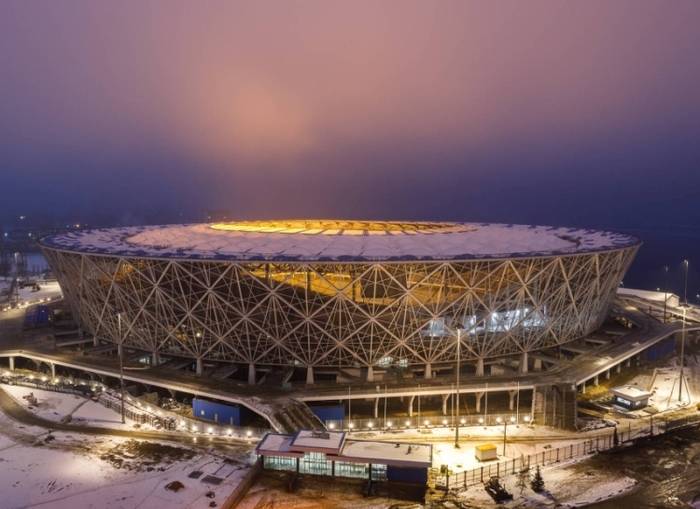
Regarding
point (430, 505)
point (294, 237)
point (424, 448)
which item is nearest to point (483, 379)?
point (424, 448)

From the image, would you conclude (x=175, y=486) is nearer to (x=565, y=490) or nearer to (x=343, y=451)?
(x=343, y=451)

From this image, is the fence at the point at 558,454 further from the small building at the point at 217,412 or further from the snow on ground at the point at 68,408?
the snow on ground at the point at 68,408

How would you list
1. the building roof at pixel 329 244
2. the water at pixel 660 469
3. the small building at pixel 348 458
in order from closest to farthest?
1. the water at pixel 660 469
2. the small building at pixel 348 458
3. the building roof at pixel 329 244

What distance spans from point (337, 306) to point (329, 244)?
873 cm

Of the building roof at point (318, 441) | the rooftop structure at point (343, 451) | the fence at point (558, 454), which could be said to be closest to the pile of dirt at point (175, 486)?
the rooftop structure at point (343, 451)

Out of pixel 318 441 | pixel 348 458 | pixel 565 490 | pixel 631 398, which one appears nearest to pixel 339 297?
pixel 318 441

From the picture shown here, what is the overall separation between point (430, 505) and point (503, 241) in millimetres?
34379

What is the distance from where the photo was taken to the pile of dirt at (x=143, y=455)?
33781 mm

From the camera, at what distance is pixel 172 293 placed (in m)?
48.9

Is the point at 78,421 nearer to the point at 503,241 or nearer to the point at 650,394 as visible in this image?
the point at 503,241

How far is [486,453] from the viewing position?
116ft

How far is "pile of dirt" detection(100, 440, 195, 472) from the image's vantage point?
3378cm

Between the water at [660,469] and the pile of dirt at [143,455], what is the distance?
27.2 m

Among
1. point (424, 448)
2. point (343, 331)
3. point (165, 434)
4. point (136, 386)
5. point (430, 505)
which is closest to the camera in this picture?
point (430, 505)
